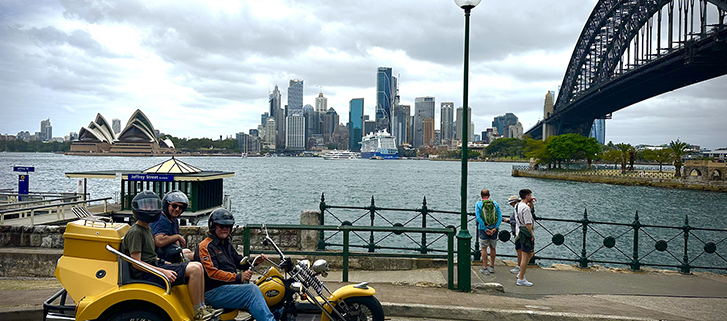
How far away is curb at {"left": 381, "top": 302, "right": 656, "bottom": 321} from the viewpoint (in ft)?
21.4

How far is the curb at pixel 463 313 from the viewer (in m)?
6.52

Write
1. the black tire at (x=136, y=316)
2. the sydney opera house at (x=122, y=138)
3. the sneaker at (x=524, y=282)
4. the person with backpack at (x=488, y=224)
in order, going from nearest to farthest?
the black tire at (x=136, y=316) → the sneaker at (x=524, y=282) → the person with backpack at (x=488, y=224) → the sydney opera house at (x=122, y=138)

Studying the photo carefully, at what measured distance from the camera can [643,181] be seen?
72250mm

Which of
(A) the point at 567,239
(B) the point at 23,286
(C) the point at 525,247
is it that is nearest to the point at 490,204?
(C) the point at 525,247

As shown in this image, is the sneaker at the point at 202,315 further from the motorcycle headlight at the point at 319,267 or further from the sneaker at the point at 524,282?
the sneaker at the point at 524,282

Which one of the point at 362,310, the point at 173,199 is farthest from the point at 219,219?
the point at 362,310

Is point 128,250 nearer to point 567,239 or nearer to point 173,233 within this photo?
point 173,233

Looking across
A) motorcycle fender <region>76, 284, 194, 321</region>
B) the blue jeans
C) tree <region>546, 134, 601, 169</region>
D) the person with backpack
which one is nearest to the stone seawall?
tree <region>546, 134, 601, 169</region>

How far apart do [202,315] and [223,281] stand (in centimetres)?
44

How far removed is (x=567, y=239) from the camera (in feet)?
75.2

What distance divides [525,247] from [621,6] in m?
86.8

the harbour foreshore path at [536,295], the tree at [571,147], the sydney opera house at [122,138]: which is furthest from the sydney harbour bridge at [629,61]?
the sydney opera house at [122,138]

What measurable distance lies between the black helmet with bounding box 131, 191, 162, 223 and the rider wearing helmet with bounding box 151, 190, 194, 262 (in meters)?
0.64

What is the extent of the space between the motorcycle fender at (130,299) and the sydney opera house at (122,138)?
14721 centimetres
